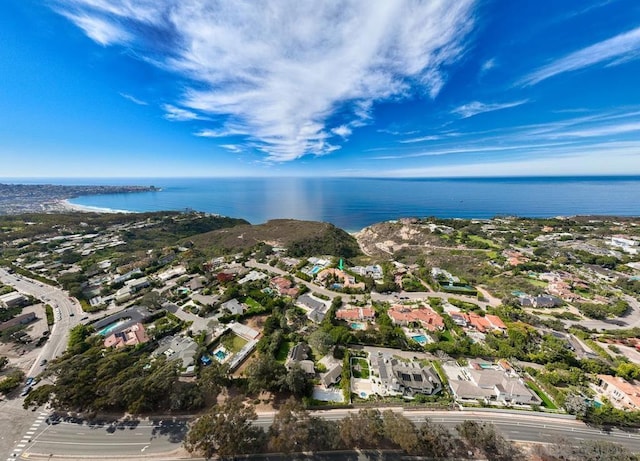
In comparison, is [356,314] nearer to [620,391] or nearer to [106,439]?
[620,391]

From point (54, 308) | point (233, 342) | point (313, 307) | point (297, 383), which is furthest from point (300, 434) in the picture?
point (54, 308)

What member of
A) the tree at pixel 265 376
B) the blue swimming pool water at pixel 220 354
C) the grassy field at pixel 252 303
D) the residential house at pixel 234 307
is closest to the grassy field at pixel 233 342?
the blue swimming pool water at pixel 220 354

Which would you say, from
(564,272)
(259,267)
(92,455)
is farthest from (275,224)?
(564,272)

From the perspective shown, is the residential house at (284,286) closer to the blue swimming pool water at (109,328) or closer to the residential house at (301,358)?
the residential house at (301,358)

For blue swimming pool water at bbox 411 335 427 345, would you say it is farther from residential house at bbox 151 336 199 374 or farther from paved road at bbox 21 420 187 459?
residential house at bbox 151 336 199 374

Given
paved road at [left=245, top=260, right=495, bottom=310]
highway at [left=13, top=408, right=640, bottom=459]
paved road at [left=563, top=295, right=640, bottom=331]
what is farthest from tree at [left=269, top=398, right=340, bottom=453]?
paved road at [left=563, top=295, right=640, bottom=331]

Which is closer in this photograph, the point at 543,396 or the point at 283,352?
the point at 543,396
